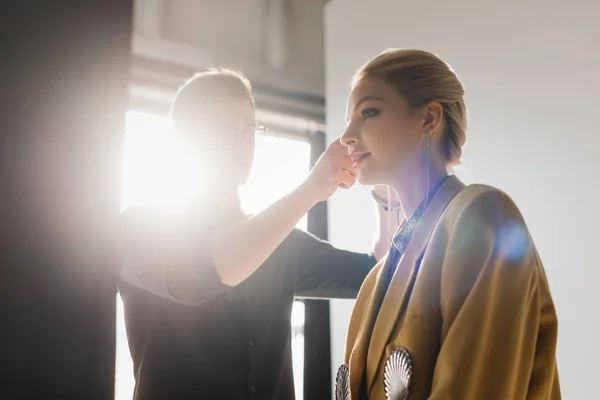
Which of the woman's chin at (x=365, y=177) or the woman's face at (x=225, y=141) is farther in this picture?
the woman's face at (x=225, y=141)

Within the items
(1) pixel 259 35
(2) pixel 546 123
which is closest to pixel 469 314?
(2) pixel 546 123

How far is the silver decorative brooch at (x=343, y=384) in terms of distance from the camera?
0.63 m

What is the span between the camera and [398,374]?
53 centimetres

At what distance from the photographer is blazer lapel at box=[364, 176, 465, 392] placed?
57 centimetres

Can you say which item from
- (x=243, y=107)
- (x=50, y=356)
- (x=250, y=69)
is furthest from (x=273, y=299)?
(x=250, y=69)

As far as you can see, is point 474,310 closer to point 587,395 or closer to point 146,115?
point 587,395

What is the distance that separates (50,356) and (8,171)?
0.24 feet

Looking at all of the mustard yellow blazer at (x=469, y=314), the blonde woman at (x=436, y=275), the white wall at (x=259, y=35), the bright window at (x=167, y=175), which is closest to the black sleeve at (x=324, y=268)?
the bright window at (x=167, y=175)

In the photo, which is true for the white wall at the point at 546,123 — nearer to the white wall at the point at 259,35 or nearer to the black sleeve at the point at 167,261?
the white wall at the point at 259,35

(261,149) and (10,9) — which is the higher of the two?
(261,149)

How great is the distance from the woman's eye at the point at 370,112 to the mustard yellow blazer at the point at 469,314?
14 centimetres

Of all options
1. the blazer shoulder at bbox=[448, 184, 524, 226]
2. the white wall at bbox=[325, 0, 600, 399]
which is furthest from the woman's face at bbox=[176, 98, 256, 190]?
the white wall at bbox=[325, 0, 600, 399]

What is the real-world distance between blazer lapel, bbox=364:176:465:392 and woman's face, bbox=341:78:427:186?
63 mm

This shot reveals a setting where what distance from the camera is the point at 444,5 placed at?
1212mm
